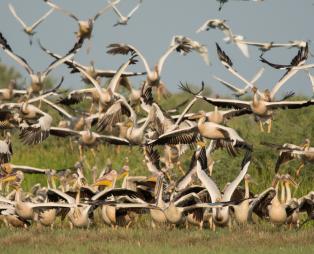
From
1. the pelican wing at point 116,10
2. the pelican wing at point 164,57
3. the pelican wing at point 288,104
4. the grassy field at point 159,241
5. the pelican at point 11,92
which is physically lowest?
the grassy field at point 159,241

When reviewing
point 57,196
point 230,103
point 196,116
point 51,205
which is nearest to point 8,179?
point 57,196

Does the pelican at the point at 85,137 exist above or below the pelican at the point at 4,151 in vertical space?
above

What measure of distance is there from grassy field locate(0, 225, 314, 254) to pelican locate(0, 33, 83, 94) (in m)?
5.98

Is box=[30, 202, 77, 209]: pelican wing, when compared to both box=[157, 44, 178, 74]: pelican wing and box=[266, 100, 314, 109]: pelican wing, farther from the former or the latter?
box=[157, 44, 178, 74]: pelican wing

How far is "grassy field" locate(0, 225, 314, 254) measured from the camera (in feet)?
43.7

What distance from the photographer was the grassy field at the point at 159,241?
13.3 m

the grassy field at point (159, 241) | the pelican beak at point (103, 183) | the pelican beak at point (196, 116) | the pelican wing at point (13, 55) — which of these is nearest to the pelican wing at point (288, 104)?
the pelican beak at point (196, 116)

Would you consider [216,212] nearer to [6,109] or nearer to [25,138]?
[25,138]

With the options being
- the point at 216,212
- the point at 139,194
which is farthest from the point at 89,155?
the point at 216,212

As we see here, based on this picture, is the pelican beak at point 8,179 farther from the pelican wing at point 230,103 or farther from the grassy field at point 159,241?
the pelican wing at point 230,103

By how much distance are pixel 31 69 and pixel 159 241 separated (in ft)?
26.5

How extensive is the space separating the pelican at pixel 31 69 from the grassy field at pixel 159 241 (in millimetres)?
5975

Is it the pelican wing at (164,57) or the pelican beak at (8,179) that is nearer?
the pelican beak at (8,179)

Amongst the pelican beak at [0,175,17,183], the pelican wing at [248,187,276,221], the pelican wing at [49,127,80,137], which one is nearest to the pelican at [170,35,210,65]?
the pelican wing at [49,127,80,137]
